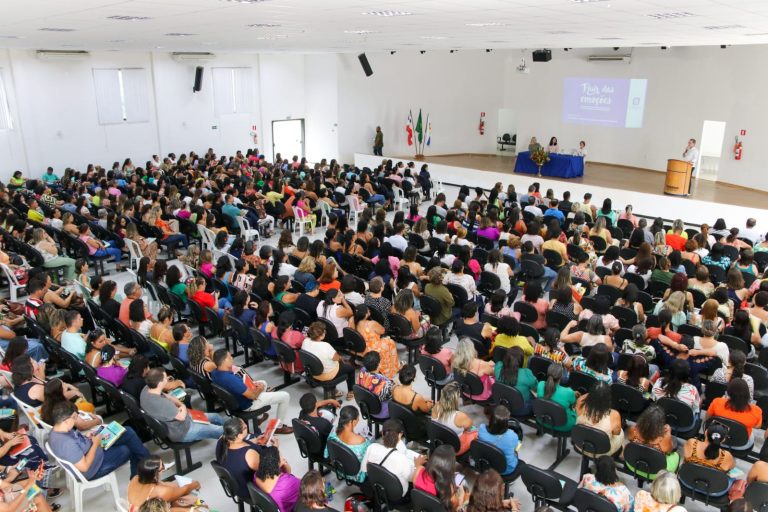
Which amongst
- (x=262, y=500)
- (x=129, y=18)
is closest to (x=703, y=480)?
(x=262, y=500)

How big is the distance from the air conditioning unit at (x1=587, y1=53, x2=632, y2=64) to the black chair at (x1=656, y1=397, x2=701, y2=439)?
57.4 ft

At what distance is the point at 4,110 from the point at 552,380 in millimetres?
17309

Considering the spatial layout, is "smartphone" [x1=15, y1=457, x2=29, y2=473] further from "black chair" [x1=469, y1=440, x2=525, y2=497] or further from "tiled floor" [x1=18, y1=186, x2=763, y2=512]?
"black chair" [x1=469, y1=440, x2=525, y2=497]

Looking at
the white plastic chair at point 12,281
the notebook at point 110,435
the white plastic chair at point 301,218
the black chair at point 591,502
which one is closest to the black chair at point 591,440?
the black chair at point 591,502

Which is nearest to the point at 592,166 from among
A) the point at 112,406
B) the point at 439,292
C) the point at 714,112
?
the point at 714,112

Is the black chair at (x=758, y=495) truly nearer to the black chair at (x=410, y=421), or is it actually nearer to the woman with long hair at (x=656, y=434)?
the woman with long hair at (x=656, y=434)

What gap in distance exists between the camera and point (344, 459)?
4.52m

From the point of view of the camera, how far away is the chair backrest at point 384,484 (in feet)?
13.8

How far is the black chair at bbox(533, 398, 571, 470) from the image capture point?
5113 millimetres

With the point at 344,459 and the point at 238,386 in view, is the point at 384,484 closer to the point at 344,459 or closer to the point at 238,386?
the point at 344,459

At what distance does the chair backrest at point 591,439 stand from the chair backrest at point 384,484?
5.13ft

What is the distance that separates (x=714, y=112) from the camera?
59.3ft

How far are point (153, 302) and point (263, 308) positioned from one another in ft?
8.97

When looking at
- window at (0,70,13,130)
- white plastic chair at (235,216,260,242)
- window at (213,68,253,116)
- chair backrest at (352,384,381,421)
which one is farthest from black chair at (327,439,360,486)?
window at (213,68,253,116)
